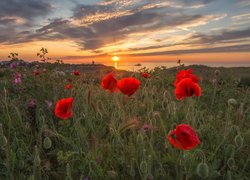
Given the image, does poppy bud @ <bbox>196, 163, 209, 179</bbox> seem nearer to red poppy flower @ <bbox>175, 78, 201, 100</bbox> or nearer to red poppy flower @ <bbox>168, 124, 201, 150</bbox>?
red poppy flower @ <bbox>168, 124, 201, 150</bbox>

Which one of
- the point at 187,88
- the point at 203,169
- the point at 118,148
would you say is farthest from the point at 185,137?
the point at 118,148

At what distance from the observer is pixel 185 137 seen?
7.97 feet

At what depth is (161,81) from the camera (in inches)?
370

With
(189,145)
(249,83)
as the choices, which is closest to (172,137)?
(189,145)

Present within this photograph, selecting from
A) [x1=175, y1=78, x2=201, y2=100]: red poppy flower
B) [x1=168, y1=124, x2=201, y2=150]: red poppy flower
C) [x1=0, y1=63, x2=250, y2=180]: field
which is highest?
[x1=175, y1=78, x2=201, y2=100]: red poppy flower

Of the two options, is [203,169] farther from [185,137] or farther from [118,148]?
[118,148]

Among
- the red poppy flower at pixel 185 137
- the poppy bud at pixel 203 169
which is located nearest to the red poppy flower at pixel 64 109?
the red poppy flower at pixel 185 137

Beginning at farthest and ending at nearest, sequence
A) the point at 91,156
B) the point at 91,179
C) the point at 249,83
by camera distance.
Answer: the point at 249,83
the point at 91,156
the point at 91,179

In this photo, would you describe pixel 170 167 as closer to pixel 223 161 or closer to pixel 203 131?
pixel 223 161

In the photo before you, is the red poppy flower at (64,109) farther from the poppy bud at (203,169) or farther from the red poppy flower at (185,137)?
the poppy bud at (203,169)

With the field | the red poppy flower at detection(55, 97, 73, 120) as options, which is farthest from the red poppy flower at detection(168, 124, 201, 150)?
the red poppy flower at detection(55, 97, 73, 120)

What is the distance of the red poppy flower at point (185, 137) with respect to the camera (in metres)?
2.35

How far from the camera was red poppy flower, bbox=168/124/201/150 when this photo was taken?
2.35m

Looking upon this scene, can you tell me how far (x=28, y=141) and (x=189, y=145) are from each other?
2449 mm
